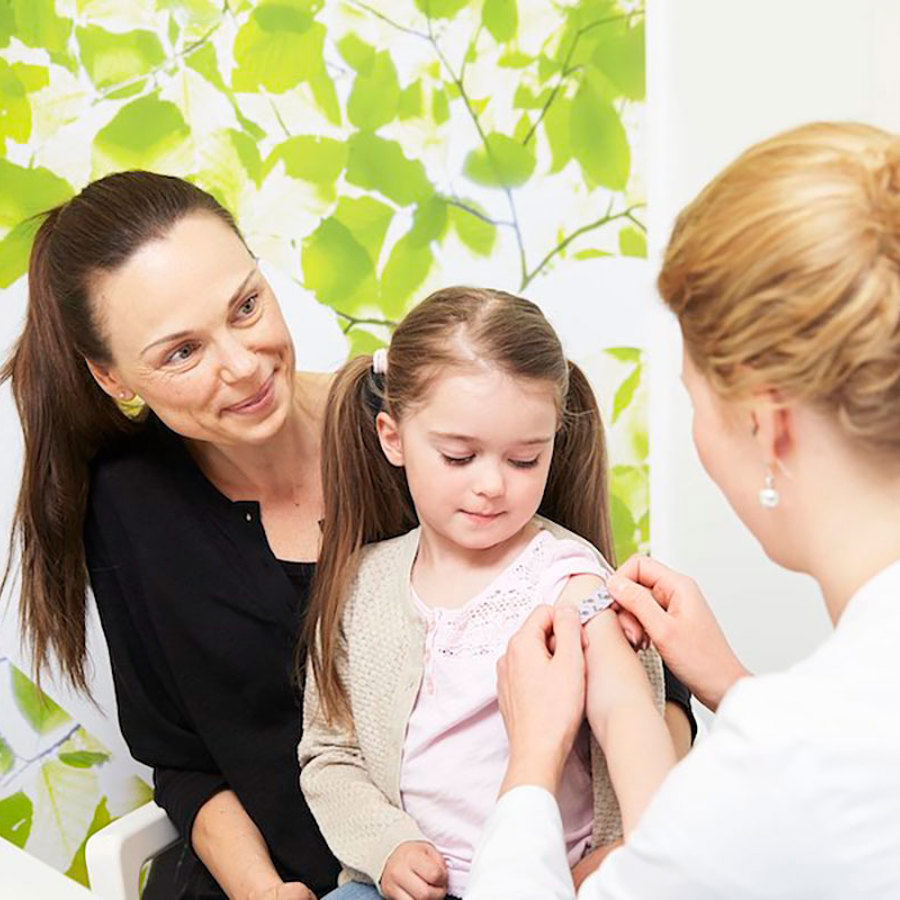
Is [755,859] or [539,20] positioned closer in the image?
[755,859]

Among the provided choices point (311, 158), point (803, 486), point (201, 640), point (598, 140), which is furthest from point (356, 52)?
point (803, 486)

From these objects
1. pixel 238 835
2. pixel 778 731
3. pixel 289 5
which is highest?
pixel 289 5

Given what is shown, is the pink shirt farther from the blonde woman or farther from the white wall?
the white wall

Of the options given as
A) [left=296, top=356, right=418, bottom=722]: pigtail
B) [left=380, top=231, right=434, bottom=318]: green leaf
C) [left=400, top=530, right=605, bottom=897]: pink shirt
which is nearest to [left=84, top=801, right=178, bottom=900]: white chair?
[left=296, top=356, right=418, bottom=722]: pigtail

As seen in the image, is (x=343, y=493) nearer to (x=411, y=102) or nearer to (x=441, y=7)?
(x=411, y=102)

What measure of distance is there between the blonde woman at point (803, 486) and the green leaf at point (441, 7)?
143cm

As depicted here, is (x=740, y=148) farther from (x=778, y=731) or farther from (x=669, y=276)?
(x=778, y=731)

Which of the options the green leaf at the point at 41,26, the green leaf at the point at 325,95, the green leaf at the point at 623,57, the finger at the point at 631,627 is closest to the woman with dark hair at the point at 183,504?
the finger at the point at 631,627

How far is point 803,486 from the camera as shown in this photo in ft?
2.92

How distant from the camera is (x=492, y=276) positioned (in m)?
2.36

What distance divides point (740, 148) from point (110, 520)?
1211 mm

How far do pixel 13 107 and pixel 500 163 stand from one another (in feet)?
2.65

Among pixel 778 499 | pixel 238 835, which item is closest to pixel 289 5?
pixel 238 835

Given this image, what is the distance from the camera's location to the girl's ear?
55.7 inches
